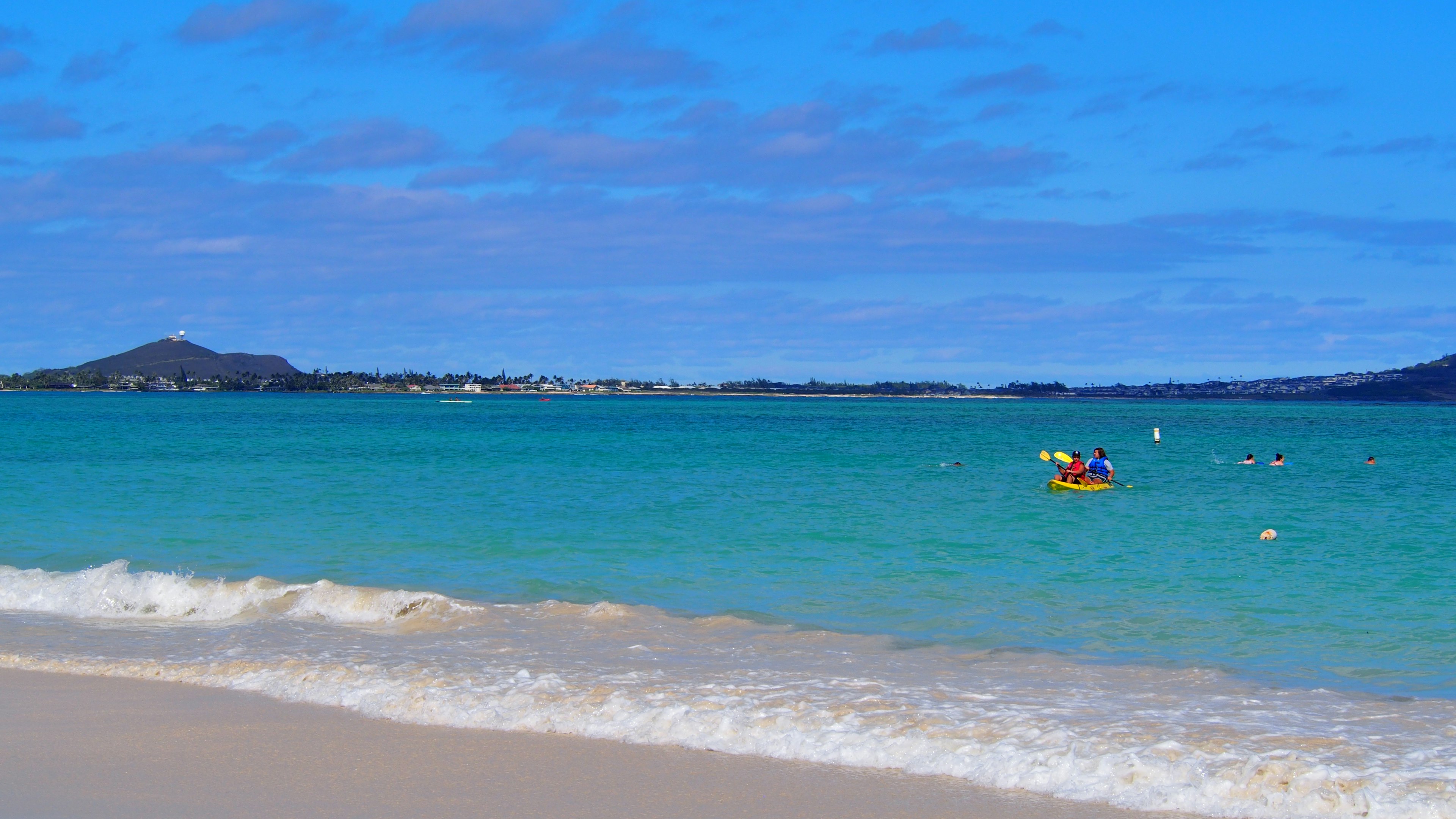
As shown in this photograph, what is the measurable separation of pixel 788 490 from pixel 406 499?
37.4 feet

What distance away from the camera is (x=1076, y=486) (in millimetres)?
34438

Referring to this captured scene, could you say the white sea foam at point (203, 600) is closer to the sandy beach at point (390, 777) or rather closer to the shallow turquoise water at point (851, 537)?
the shallow turquoise water at point (851, 537)

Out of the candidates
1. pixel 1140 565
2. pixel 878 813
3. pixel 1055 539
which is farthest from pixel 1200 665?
pixel 1055 539

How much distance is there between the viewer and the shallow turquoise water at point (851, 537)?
13.5 meters

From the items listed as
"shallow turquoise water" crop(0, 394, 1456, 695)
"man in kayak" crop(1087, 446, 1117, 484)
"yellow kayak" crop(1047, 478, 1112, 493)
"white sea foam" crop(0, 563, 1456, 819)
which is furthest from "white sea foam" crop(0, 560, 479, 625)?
"man in kayak" crop(1087, 446, 1117, 484)

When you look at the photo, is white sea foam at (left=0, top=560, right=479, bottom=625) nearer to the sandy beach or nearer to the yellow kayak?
the sandy beach

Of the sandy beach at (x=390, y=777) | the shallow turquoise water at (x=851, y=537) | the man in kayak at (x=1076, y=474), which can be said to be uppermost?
the man in kayak at (x=1076, y=474)

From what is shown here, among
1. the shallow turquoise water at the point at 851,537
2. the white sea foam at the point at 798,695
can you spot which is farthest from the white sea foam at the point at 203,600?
the shallow turquoise water at the point at 851,537

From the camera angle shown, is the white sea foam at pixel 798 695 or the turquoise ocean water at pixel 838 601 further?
the turquoise ocean water at pixel 838 601

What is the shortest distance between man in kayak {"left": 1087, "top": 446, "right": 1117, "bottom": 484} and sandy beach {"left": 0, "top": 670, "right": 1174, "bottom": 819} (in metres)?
29.5

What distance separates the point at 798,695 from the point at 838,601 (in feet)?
18.9

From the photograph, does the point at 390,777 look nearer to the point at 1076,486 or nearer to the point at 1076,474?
the point at 1076,486

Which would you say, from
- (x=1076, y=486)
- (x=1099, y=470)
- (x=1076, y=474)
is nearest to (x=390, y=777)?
(x=1076, y=486)

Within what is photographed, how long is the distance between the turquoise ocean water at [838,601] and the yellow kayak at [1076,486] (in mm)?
1179
